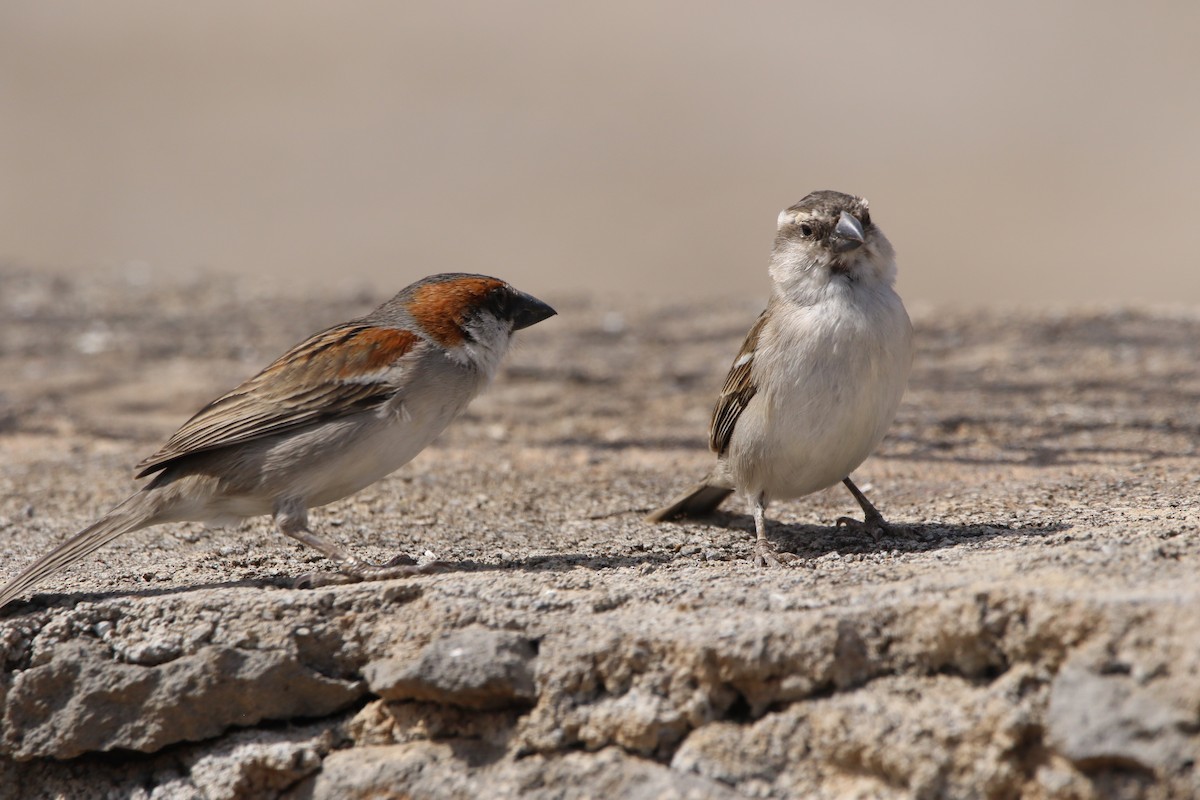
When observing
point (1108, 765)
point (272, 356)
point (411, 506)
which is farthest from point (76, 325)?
point (1108, 765)

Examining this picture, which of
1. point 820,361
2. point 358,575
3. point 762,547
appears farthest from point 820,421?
point 358,575

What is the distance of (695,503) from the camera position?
5.35 metres

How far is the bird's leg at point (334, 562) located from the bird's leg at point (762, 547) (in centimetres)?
108

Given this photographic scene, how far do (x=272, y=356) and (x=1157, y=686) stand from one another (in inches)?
290

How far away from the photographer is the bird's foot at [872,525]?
4.77 metres

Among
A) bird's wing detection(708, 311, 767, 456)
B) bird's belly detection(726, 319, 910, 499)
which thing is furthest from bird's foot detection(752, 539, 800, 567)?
bird's wing detection(708, 311, 767, 456)

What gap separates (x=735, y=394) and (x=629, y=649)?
1.60 m

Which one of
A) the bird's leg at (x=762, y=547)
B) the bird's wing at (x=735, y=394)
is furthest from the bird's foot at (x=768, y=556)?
the bird's wing at (x=735, y=394)

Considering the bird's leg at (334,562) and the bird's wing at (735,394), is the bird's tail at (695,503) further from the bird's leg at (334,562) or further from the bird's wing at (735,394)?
the bird's leg at (334,562)

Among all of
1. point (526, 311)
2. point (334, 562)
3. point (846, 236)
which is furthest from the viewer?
point (526, 311)

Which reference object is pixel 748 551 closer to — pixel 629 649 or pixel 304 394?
pixel 629 649

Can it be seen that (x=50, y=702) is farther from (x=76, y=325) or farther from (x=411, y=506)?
(x=76, y=325)

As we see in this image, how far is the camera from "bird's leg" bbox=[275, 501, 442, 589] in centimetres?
423

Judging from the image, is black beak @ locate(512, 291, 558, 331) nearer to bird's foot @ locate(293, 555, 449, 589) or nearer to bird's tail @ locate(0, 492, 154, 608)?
bird's foot @ locate(293, 555, 449, 589)
